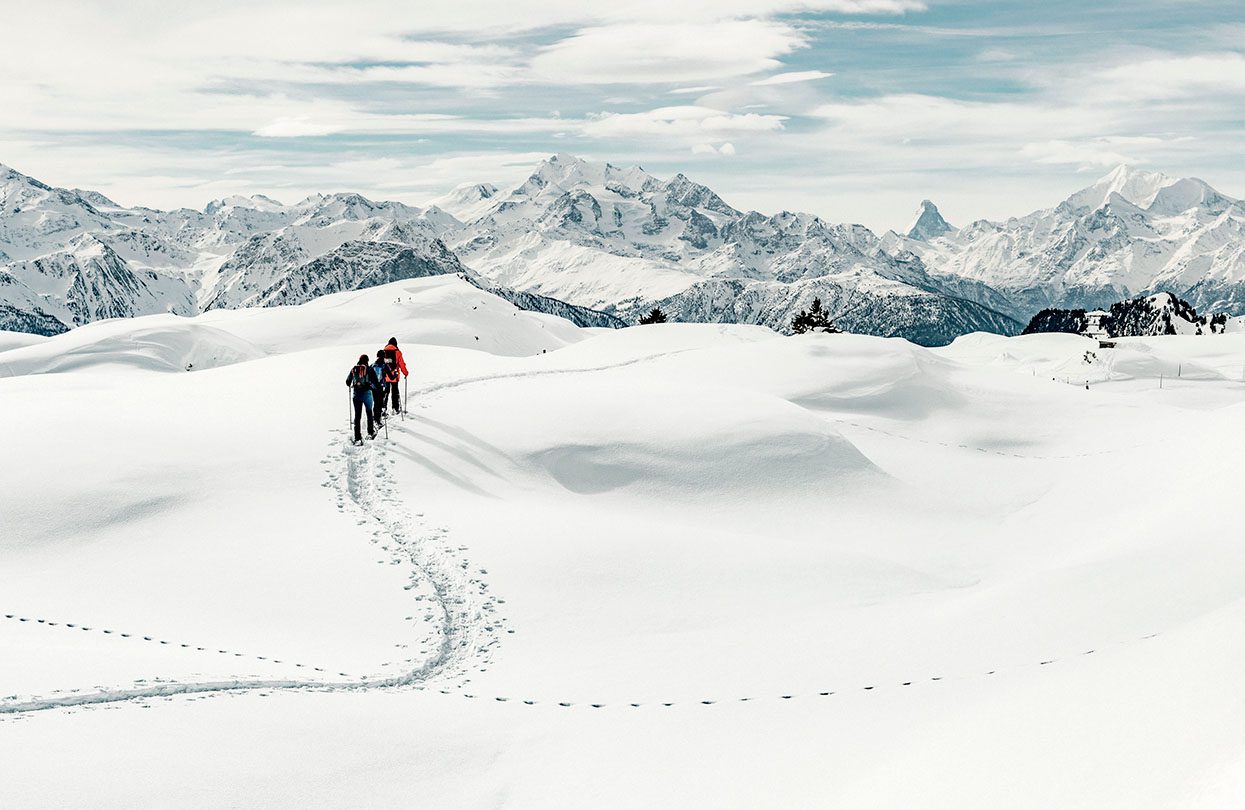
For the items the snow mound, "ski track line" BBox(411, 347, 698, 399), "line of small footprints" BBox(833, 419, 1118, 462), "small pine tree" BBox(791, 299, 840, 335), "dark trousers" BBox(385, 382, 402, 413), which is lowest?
the snow mound

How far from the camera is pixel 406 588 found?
1841 cm

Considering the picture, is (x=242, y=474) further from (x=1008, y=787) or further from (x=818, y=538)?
(x=1008, y=787)

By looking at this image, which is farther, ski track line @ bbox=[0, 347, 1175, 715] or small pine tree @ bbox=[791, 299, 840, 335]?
small pine tree @ bbox=[791, 299, 840, 335]

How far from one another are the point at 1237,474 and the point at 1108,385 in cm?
7668

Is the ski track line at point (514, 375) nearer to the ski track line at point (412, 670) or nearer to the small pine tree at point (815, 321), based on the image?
the ski track line at point (412, 670)

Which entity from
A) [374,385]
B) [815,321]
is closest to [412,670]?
[374,385]

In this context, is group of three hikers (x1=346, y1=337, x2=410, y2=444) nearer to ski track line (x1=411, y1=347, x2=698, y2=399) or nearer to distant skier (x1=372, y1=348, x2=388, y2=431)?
distant skier (x1=372, y1=348, x2=388, y2=431)

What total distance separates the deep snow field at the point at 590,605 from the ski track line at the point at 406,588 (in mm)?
77

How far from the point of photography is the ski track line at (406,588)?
40.0ft

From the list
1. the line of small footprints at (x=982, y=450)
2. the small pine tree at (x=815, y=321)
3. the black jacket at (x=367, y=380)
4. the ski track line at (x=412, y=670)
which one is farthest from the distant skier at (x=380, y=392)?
the small pine tree at (x=815, y=321)

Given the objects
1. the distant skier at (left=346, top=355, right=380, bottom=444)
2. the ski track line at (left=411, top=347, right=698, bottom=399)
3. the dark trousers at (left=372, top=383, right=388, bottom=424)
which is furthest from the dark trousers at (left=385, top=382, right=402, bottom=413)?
the ski track line at (left=411, top=347, right=698, bottom=399)

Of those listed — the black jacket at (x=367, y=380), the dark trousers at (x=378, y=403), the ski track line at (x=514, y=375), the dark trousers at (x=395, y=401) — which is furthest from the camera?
the ski track line at (x=514, y=375)

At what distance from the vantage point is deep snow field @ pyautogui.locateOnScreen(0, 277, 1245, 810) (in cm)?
1038

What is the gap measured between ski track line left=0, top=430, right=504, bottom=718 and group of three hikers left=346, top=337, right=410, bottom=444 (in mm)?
1331
